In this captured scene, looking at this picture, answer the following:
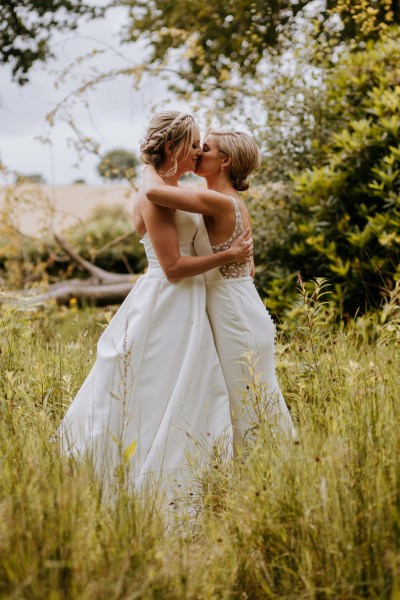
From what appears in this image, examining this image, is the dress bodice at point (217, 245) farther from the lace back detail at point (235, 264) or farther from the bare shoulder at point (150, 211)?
the bare shoulder at point (150, 211)

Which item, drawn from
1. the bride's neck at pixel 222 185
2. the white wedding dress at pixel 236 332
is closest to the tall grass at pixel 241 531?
the white wedding dress at pixel 236 332

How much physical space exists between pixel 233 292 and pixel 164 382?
0.67 metres

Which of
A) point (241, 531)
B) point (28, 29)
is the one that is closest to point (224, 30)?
point (28, 29)

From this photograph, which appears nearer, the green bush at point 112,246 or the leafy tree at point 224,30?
the leafy tree at point 224,30

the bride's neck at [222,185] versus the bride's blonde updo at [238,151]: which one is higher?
the bride's blonde updo at [238,151]

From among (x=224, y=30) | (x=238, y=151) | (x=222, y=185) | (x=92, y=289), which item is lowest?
(x=222, y=185)

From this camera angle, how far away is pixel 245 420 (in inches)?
146

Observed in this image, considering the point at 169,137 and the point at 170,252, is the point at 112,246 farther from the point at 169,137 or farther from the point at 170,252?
the point at 170,252

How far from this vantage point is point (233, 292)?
3930 millimetres

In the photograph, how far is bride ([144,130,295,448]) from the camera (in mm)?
3834

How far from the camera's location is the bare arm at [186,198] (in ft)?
11.8

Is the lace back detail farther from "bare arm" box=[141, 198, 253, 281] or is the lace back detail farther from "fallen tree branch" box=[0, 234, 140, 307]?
"fallen tree branch" box=[0, 234, 140, 307]

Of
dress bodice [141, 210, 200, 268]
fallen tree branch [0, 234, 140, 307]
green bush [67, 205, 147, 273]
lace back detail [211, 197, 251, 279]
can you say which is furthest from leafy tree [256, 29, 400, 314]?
green bush [67, 205, 147, 273]

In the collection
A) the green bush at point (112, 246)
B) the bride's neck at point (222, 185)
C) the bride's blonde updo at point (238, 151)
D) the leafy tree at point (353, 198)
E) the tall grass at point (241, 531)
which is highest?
the green bush at point (112, 246)
